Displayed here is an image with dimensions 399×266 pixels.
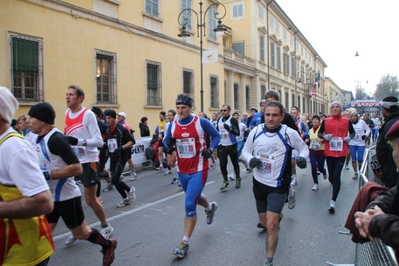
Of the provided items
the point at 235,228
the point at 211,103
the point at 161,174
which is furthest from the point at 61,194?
the point at 211,103

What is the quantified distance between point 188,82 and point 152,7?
4997 millimetres

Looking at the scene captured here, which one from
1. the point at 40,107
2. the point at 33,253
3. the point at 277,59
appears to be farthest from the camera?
the point at 277,59

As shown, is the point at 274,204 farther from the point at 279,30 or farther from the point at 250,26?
the point at 279,30

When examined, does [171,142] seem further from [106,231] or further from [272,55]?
[272,55]

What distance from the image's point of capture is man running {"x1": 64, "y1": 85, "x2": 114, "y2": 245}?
4.65m

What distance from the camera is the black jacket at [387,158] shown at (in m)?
3.85

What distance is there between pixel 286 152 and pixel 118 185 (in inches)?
140

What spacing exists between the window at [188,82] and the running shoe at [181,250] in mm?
16711

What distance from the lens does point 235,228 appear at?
5.33 metres

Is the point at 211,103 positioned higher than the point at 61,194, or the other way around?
the point at 211,103

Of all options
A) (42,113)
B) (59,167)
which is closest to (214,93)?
(59,167)

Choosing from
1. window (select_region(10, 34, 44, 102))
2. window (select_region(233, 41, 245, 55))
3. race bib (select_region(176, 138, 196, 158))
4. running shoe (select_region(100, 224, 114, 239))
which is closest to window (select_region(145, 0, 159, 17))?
window (select_region(10, 34, 44, 102))

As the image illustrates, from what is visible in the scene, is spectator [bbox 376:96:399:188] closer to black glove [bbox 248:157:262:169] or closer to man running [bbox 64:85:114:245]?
black glove [bbox 248:157:262:169]

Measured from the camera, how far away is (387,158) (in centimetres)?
390
